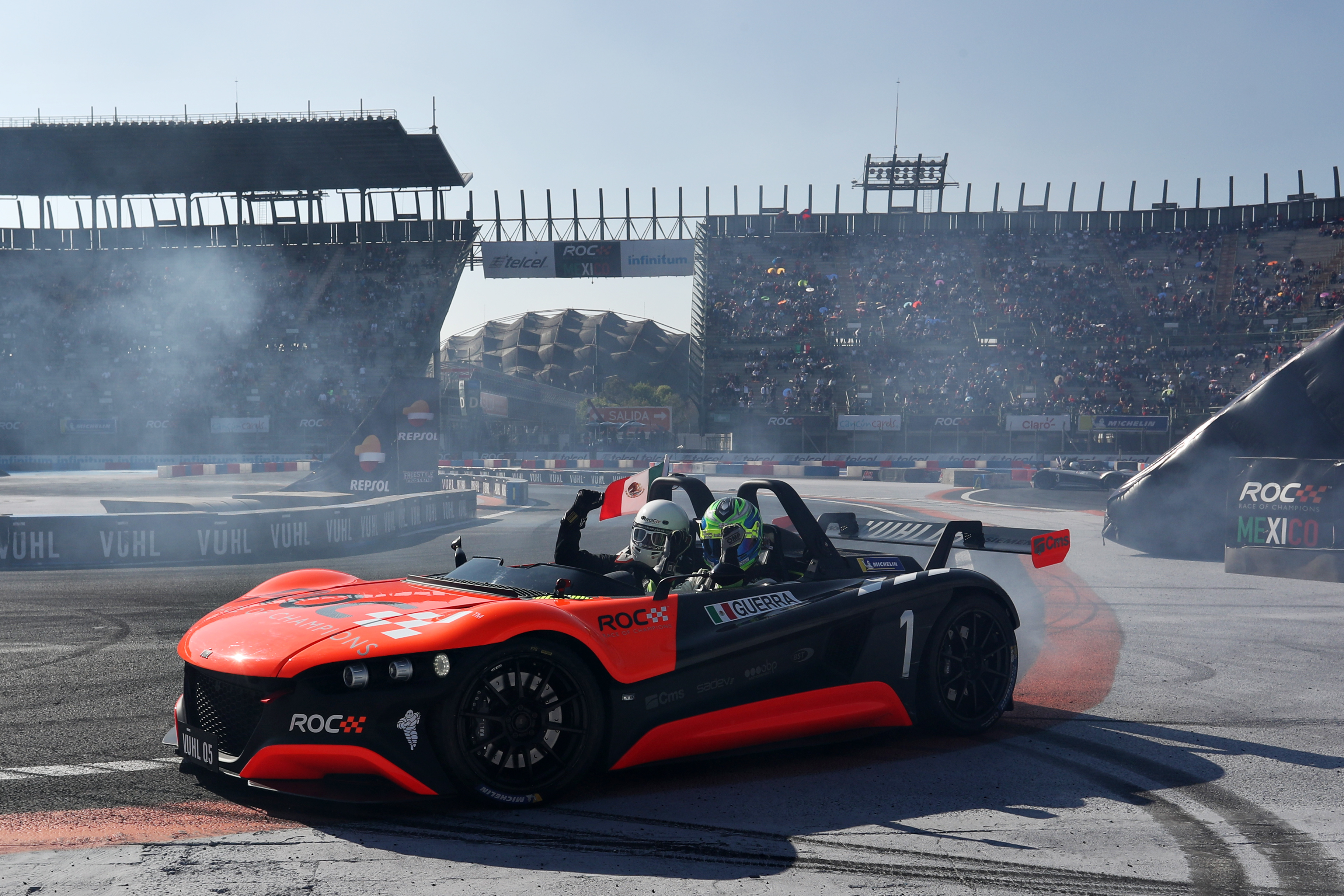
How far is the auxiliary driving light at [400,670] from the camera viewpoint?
378 cm

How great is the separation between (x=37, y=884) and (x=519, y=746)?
1.63 m

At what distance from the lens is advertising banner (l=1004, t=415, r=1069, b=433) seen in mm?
34594

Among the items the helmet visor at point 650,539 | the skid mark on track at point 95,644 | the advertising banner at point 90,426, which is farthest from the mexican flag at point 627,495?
the advertising banner at point 90,426

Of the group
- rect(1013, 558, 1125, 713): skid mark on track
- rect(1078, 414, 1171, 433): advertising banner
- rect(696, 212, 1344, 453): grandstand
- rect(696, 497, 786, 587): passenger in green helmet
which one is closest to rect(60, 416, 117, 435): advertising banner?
rect(696, 212, 1344, 453): grandstand

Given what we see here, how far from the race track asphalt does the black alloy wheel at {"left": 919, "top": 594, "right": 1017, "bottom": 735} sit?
144mm

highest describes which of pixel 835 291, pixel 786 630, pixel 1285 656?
pixel 835 291

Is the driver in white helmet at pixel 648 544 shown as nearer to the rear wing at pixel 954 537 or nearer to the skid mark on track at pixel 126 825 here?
the rear wing at pixel 954 537

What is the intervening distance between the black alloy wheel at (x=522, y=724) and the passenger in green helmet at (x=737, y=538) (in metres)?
1.47

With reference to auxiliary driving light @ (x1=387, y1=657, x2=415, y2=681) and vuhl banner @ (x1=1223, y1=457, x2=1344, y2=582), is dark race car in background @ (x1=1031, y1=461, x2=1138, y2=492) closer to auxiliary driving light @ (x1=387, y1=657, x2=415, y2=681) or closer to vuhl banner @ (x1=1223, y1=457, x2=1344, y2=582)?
vuhl banner @ (x1=1223, y1=457, x2=1344, y2=582)

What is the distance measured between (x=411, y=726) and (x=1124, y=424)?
34.4 metres

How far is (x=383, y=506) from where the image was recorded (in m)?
16.0

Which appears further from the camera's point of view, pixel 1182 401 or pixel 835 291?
pixel 835 291

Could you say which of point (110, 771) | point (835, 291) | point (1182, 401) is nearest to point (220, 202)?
point (835, 291)

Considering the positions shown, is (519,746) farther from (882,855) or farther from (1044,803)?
(1044,803)
